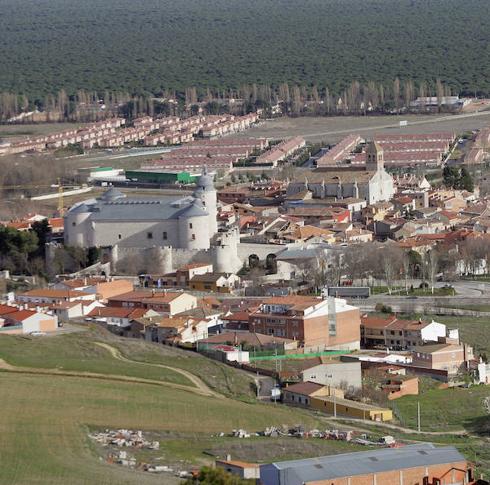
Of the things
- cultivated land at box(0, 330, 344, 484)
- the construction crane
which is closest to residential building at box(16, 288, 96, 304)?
cultivated land at box(0, 330, 344, 484)

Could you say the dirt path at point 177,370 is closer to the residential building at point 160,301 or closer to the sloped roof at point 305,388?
the sloped roof at point 305,388

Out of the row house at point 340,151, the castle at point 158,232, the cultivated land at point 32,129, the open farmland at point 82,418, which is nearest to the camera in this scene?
the open farmland at point 82,418

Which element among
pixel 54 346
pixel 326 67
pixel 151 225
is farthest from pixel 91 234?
pixel 326 67

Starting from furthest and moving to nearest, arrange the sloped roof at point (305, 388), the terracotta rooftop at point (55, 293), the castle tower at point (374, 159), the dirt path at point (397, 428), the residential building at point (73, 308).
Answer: the castle tower at point (374, 159) < the terracotta rooftop at point (55, 293) < the residential building at point (73, 308) < the sloped roof at point (305, 388) < the dirt path at point (397, 428)

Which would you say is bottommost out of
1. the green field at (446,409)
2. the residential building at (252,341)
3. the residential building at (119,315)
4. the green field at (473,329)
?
the green field at (473,329)

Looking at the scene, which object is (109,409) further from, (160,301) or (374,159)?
(374,159)

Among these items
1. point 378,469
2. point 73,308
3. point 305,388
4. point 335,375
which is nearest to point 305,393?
point 305,388

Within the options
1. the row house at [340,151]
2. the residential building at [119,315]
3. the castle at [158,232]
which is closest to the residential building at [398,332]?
the residential building at [119,315]
